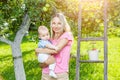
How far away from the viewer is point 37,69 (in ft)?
39.8

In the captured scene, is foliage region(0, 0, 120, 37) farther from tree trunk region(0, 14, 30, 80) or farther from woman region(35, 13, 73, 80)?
woman region(35, 13, 73, 80)

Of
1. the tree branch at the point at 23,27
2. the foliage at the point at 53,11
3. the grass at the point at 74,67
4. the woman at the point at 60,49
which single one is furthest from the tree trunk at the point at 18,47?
the woman at the point at 60,49

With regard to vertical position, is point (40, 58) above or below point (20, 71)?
above

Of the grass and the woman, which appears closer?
the woman

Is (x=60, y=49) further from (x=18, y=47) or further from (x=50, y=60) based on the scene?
(x=18, y=47)

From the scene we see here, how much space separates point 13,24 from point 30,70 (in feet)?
10.6

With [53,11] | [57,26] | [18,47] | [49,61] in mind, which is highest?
[53,11]

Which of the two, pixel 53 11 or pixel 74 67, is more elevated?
pixel 53 11

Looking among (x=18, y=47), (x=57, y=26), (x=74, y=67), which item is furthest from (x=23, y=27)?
(x=74, y=67)

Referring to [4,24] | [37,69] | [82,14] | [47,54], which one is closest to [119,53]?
[37,69]

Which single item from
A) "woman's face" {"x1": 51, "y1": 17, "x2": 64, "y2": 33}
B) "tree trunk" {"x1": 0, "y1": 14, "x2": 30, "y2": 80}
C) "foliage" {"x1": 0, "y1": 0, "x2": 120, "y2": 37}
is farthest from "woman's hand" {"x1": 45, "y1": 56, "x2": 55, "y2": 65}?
"tree trunk" {"x1": 0, "y1": 14, "x2": 30, "y2": 80}

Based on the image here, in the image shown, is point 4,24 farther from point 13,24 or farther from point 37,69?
point 37,69

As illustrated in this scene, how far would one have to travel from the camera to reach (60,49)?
17.2 ft

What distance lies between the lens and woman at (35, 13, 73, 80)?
206 inches
